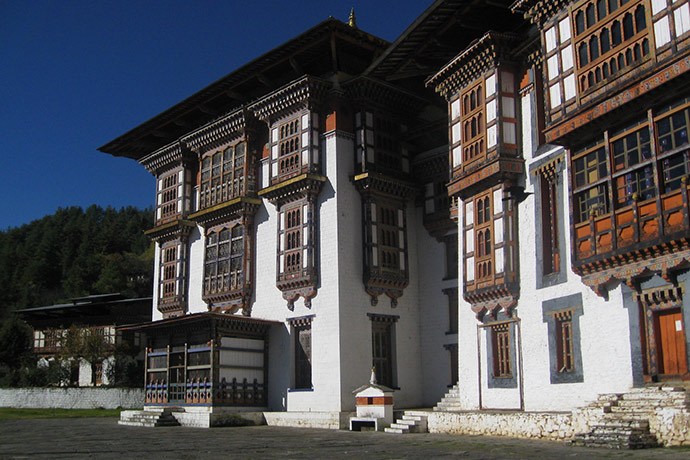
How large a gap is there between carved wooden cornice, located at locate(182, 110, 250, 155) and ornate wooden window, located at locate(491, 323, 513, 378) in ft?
48.5

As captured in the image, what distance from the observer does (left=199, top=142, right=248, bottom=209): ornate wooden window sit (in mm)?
30609

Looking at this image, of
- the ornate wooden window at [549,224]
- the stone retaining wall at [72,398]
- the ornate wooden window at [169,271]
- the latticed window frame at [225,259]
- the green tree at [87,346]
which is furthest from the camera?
the green tree at [87,346]

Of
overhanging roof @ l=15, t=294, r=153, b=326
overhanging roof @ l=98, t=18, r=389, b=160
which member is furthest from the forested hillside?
overhanging roof @ l=98, t=18, r=389, b=160

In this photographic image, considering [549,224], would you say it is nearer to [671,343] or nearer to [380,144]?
[671,343]

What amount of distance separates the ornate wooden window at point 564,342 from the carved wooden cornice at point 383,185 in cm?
1033

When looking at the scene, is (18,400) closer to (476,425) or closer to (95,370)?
(95,370)

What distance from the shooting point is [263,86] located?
3116cm

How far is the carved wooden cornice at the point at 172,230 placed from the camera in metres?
33.4

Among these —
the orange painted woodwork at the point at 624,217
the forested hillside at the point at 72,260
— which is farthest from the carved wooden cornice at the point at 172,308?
the forested hillside at the point at 72,260

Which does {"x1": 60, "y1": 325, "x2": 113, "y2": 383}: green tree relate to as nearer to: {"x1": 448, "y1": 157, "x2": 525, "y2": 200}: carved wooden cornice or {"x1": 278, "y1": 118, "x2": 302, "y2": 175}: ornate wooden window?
{"x1": 278, "y1": 118, "x2": 302, "y2": 175}: ornate wooden window

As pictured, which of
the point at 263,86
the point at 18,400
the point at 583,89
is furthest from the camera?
the point at 18,400

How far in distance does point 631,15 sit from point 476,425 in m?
11.1

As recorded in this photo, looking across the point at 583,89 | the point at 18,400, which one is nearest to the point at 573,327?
the point at 583,89

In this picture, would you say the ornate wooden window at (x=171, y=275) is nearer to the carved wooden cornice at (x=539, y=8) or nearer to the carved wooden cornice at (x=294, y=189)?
the carved wooden cornice at (x=294, y=189)
